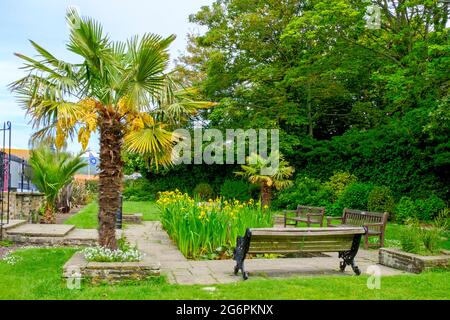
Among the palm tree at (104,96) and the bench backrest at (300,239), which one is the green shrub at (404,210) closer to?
the bench backrest at (300,239)

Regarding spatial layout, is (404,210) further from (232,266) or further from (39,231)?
(39,231)

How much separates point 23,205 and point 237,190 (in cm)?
1310

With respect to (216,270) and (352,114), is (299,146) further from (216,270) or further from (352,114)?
(216,270)

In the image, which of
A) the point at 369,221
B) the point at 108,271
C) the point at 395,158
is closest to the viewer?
the point at 108,271

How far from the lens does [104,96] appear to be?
7.03m

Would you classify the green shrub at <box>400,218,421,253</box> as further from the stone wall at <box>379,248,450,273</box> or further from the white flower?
the white flower

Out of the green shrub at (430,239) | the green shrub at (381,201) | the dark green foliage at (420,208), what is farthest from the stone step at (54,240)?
the dark green foliage at (420,208)

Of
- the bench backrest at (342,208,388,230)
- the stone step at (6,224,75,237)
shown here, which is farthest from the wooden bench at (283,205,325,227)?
the stone step at (6,224,75,237)

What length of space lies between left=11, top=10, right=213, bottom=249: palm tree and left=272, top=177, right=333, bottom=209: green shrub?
13.0m

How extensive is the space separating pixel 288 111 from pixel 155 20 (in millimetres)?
11647

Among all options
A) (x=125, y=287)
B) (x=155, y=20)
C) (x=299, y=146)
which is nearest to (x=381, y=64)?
(x=299, y=146)

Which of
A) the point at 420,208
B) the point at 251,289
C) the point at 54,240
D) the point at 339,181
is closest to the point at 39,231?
the point at 54,240

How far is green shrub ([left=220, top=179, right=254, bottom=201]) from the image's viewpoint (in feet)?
77.8

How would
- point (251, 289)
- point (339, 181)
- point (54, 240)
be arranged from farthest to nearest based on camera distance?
point (339, 181)
point (54, 240)
point (251, 289)
